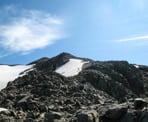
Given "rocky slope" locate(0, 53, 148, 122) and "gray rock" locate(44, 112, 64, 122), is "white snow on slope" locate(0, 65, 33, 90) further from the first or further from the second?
"gray rock" locate(44, 112, 64, 122)

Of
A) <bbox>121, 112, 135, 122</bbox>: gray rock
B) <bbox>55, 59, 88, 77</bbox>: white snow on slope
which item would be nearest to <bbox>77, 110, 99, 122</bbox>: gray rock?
<bbox>121, 112, 135, 122</bbox>: gray rock

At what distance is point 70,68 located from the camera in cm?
9081

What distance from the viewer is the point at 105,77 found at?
77.9 meters

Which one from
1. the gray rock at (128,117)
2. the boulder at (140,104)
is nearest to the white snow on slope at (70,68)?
the boulder at (140,104)

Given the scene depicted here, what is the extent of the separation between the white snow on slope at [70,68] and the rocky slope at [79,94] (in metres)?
1.17

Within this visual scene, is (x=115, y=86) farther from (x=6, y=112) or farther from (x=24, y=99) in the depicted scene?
(x=6, y=112)

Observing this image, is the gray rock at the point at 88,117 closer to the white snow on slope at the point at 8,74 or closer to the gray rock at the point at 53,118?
the gray rock at the point at 53,118

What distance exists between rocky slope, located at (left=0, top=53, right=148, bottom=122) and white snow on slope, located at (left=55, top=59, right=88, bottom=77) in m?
1.17

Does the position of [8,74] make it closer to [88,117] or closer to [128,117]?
[88,117]

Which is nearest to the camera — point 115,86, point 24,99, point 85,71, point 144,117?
point 144,117

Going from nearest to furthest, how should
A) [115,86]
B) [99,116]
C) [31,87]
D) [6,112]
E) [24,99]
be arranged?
1. [99,116]
2. [6,112]
3. [24,99]
4. [31,87]
5. [115,86]

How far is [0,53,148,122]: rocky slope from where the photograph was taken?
42.7 m

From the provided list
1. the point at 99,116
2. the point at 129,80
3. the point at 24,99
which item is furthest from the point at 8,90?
the point at 99,116

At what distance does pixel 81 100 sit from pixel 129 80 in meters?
21.9
